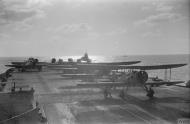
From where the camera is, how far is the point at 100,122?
12781mm

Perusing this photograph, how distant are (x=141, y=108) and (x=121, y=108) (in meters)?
1.52

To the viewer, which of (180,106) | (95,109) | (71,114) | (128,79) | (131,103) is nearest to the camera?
(71,114)

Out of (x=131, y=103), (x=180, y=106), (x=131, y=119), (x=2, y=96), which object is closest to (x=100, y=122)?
(x=131, y=119)

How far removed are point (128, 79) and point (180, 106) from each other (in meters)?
5.15

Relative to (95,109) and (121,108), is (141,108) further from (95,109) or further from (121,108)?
(95,109)

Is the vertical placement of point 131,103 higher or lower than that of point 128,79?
lower

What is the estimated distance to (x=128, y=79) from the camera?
20312mm

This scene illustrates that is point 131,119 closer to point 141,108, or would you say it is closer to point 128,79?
point 141,108

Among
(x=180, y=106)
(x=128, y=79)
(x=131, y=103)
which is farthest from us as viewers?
(x=128, y=79)

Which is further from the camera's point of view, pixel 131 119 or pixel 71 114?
pixel 71 114

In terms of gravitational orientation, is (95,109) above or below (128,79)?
below

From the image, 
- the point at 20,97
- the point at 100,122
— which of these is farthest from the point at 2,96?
the point at 100,122

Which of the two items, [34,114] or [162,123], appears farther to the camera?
[34,114]

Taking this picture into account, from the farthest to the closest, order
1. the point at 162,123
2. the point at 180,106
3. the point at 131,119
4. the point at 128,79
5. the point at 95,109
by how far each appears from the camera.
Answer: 1. the point at 128,79
2. the point at 180,106
3. the point at 95,109
4. the point at 131,119
5. the point at 162,123
